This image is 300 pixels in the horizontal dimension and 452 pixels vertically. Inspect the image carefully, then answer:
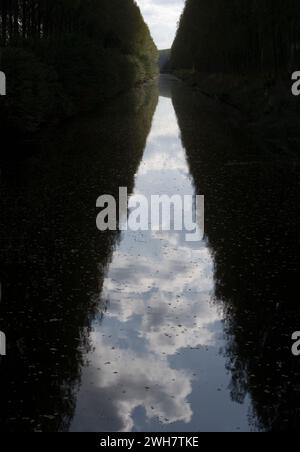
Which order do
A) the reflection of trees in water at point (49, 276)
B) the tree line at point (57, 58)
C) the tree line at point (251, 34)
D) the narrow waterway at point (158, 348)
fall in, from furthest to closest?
the tree line at point (251, 34), the tree line at point (57, 58), the reflection of trees in water at point (49, 276), the narrow waterway at point (158, 348)

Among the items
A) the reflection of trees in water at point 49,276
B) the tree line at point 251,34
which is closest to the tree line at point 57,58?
the reflection of trees in water at point 49,276

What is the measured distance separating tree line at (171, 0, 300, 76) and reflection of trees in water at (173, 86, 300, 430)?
21244mm

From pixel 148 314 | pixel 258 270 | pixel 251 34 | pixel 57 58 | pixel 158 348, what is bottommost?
pixel 158 348

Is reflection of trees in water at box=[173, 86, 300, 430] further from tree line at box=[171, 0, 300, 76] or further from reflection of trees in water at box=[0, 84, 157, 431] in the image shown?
tree line at box=[171, 0, 300, 76]

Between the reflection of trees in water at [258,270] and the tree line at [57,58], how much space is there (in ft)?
26.8

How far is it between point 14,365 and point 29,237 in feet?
14.4

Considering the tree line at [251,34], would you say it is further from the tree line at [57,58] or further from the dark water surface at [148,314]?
the dark water surface at [148,314]

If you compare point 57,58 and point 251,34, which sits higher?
point 251,34

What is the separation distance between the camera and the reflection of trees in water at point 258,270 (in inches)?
210

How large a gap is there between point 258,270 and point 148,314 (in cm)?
196

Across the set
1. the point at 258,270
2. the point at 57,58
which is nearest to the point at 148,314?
the point at 258,270

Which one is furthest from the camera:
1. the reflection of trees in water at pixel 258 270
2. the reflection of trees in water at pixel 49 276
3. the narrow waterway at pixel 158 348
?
the reflection of trees in water at pixel 258 270

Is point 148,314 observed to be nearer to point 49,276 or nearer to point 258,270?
point 49,276

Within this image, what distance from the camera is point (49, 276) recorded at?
805 centimetres
